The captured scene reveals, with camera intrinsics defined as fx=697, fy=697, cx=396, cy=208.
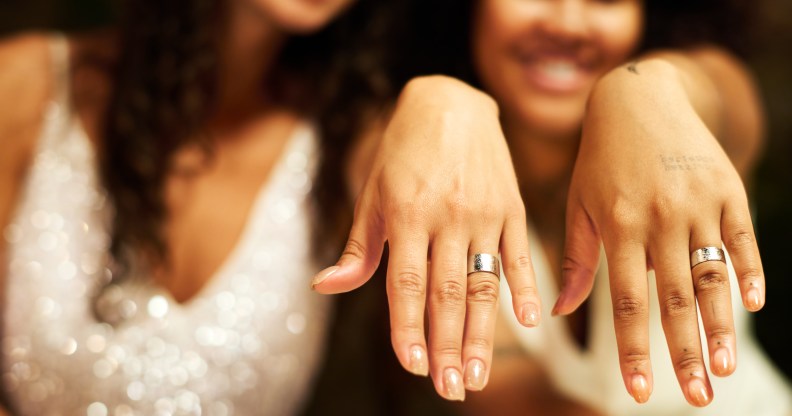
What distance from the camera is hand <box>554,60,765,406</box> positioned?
37 centimetres

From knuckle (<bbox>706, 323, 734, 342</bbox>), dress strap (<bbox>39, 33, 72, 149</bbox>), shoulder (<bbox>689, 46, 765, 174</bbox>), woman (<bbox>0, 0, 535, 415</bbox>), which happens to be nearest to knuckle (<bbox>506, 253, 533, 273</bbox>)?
knuckle (<bbox>706, 323, 734, 342</bbox>)

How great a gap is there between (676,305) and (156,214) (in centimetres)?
64

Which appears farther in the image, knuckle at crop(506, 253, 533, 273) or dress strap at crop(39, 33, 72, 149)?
dress strap at crop(39, 33, 72, 149)

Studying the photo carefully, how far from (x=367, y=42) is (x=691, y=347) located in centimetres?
62

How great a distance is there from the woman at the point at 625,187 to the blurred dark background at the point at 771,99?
0.06 meters

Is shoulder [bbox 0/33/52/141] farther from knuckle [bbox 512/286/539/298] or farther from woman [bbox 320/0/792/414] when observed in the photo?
knuckle [bbox 512/286/539/298]

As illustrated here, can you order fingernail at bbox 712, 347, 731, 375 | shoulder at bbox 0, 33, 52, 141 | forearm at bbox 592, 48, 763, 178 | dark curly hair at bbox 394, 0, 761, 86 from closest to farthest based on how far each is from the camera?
fingernail at bbox 712, 347, 731, 375 < forearm at bbox 592, 48, 763, 178 < dark curly hair at bbox 394, 0, 761, 86 < shoulder at bbox 0, 33, 52, 141

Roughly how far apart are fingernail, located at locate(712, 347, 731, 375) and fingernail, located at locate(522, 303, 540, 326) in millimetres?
94

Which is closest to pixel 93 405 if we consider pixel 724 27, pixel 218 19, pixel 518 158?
pixel 218 19

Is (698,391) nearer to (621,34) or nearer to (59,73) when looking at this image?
(621,34)

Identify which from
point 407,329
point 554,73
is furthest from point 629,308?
point 554,73

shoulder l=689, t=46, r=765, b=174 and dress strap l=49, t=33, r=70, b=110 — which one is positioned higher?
dress strap l=49, t=33, r=70, b=110

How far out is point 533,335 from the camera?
814 mm

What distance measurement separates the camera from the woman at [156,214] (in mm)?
839
